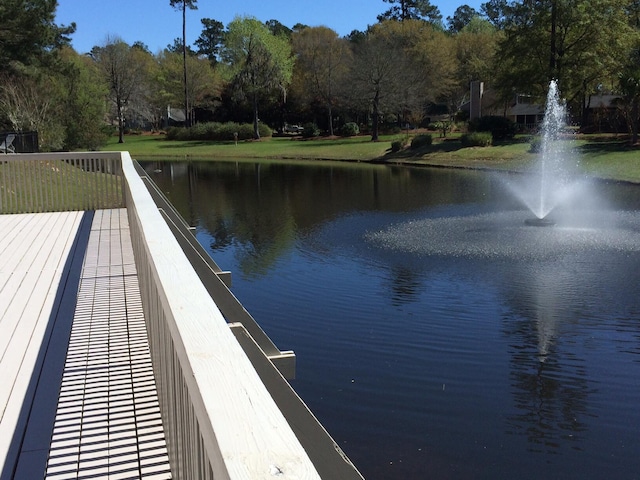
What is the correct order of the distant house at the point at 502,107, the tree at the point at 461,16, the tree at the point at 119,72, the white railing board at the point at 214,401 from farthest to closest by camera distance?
the tree at the point at 461,16
the tree at the point at 119,72
the distant house at the point at 502,107
the white railing board at the point at 214,401

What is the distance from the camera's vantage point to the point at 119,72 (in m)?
64.9

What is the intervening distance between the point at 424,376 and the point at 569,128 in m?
44.0

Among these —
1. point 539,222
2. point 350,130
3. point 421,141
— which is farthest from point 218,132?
point 539,222

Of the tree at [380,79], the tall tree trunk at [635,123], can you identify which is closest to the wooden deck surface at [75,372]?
the tall tree trunk at [635,123]

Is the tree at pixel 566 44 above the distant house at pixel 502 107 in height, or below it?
above

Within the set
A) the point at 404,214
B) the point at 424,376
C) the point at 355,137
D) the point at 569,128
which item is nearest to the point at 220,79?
the point at 355,137

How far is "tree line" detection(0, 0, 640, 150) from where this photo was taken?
31.2m

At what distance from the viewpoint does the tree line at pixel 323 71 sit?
31203mm

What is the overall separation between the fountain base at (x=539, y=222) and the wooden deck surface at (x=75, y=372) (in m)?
11.4

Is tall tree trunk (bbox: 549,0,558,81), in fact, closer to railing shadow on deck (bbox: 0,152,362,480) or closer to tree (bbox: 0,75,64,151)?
tree (bbox: 0,75,64,151)

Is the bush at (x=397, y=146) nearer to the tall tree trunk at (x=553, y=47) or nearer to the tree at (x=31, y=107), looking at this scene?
the tall tree trunk at (x=553, y=47)

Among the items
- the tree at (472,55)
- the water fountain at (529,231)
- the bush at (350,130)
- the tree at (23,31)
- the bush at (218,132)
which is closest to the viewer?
the water fountain at (529,231)

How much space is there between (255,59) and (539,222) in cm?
4895

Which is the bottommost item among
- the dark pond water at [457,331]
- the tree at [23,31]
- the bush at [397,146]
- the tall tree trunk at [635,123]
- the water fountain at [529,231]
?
the dark pond water at [457,331]
